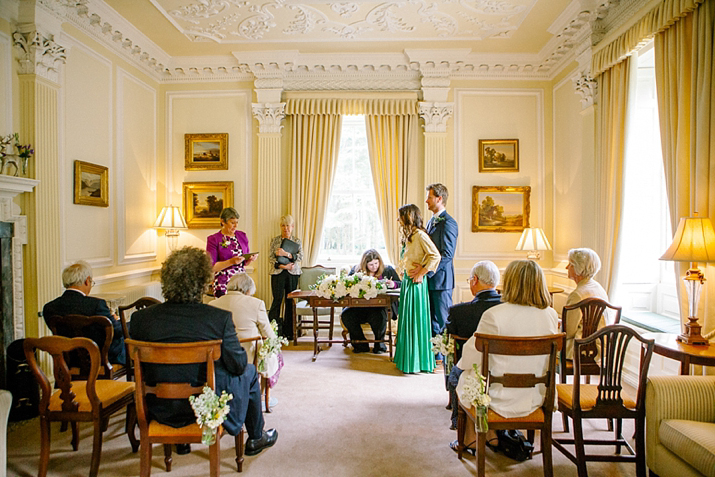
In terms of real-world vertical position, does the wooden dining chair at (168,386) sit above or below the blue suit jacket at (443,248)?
below

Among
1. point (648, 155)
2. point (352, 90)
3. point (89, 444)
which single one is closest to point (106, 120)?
point (352, 90)

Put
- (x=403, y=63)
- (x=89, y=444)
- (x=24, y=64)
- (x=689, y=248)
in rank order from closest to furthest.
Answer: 1. (x=689, y=248)
2. (x=89, y=444)
3. (x=24, y=64)
4. (x=403, y=63)

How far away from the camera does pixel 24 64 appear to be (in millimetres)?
4176

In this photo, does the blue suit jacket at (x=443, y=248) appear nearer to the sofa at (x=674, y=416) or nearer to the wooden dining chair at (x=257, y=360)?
the wooden dining chair at (x=257, y=360)

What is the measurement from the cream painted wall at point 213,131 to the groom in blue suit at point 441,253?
10.5 feet

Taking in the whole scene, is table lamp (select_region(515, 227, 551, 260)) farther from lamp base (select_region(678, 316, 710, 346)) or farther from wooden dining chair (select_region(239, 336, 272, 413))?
wooden dining chair (select_region(239, 336, 272, 413))

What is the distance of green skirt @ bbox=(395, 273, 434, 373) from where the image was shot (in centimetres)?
452

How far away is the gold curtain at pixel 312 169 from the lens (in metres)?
6.61

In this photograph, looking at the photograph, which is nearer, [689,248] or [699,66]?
[689,248]

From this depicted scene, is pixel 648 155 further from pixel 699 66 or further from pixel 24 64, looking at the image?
pixel 24 64

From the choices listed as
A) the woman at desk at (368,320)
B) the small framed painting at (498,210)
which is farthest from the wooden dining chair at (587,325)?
the small framed painting at (498,210)

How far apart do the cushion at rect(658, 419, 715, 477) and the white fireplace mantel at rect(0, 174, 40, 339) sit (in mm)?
5256

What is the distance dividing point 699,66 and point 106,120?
6.18m

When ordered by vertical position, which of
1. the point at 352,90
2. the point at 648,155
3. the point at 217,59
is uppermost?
the point at 217,59
